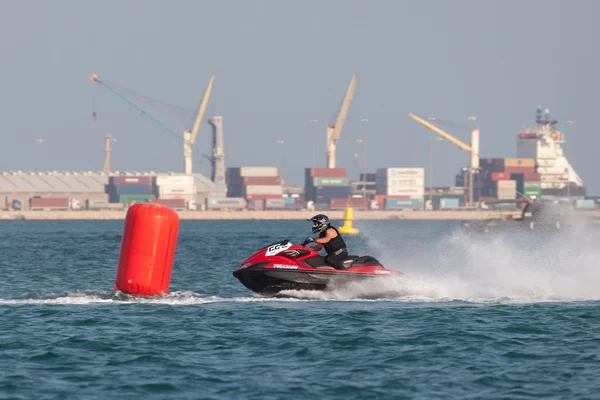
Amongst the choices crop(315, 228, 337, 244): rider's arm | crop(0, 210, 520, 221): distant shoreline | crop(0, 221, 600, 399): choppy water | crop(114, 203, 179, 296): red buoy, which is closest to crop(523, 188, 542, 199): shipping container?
crop(0, 210, 520, 221): distant shoreline

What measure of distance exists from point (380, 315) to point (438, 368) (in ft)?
16.7

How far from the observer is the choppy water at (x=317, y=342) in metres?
14.3

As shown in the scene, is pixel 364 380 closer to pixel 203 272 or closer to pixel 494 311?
pixel 494 311

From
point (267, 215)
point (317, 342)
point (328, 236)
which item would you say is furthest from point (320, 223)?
point (267, 215)

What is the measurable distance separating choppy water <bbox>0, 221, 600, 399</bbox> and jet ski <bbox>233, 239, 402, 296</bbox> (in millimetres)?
347

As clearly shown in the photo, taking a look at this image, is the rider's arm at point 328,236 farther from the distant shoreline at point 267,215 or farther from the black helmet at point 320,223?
the distant shoreline at point 267,215

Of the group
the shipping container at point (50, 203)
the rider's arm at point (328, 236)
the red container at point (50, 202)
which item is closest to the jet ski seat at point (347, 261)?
the rider's arm at point (328, 236)

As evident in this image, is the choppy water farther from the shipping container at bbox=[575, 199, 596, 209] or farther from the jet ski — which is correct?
the shipping container at bbox=[575, 199, 596, 209]

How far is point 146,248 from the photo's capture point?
72.3 ft

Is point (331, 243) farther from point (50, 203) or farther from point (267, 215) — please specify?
point (50, 203)

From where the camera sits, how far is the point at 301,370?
1532 cm

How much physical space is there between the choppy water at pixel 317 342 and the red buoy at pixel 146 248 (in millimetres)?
536

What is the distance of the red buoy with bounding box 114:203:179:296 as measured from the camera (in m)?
22.0

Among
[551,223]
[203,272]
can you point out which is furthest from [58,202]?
[203,272]
